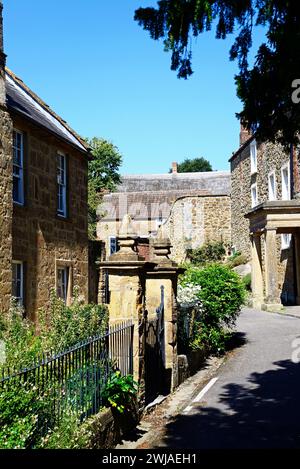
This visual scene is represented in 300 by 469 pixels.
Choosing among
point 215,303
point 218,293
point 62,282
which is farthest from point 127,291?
point 62,282

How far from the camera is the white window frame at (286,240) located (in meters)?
26.2

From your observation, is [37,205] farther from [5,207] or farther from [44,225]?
[5,207]

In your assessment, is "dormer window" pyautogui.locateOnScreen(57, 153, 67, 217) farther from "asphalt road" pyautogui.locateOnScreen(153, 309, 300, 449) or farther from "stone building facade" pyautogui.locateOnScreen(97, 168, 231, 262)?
"stone building facade" pyautogui.locateOnScreen(97, 168, 231, 262)

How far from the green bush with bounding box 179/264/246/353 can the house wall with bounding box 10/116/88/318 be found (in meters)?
3.77

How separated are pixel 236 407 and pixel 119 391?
244cm

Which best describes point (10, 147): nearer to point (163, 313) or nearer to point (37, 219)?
point (37, 219)

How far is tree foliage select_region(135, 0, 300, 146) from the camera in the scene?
6.30 meters

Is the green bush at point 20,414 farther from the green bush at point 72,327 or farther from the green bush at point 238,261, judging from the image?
the green bush at point 238,261

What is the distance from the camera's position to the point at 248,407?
8.77m

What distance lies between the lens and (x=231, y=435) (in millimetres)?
7258

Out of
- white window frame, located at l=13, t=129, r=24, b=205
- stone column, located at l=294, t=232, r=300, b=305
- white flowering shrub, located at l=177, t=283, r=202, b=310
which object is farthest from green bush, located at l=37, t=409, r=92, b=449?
stone column, located at l=294, t=232, r=300, b=305

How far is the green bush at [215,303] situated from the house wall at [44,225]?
377cm
